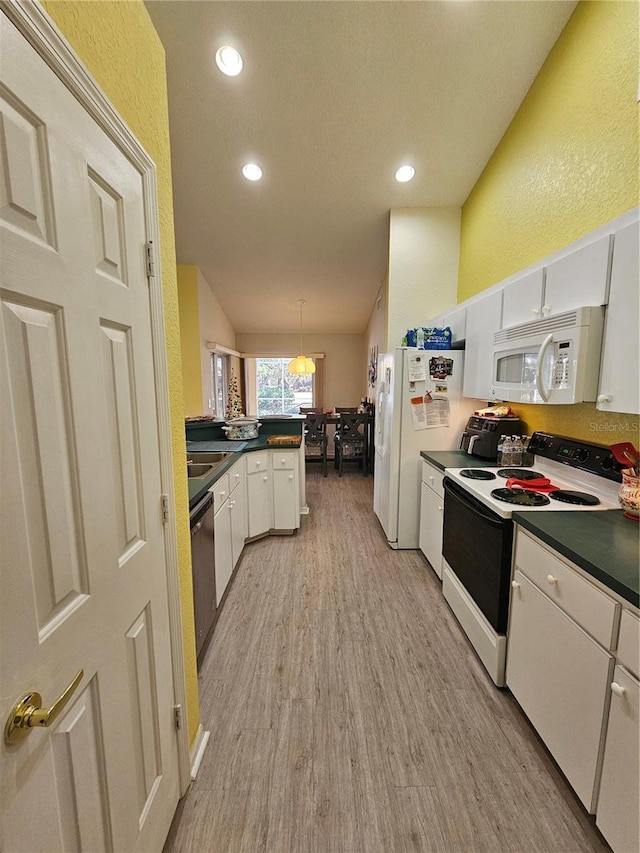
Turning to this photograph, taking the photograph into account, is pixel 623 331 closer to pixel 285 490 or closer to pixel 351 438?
pixel 285 490

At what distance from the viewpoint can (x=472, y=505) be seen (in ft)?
5.94

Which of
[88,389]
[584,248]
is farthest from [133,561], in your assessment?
[584,248]

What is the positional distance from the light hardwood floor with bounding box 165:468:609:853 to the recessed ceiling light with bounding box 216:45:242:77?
11.1ft

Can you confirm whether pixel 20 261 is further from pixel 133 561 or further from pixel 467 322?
pixel 467 322

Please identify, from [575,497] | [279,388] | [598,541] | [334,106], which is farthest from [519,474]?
[279,388]

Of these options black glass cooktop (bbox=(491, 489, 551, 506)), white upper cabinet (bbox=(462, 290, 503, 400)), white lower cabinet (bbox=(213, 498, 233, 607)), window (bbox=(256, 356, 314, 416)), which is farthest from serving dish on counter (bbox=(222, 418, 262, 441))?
window (bbox=(256, 356, 314, 416))

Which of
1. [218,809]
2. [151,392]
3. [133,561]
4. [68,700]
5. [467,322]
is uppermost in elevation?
[467,322]

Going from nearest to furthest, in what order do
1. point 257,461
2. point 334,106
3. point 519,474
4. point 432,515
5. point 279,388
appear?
point 519,474, point 334,106, point 432,515, point 257,461, point 279,388

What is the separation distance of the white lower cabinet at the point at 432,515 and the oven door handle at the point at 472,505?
0.74 ft

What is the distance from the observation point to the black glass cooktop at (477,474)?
202cm

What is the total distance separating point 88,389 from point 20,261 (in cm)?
24

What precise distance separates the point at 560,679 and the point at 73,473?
1654 mm

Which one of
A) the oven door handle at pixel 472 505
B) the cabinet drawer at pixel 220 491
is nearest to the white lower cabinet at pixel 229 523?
the cabinet drawer at pixel 220 491

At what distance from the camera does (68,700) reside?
61 centimetres
